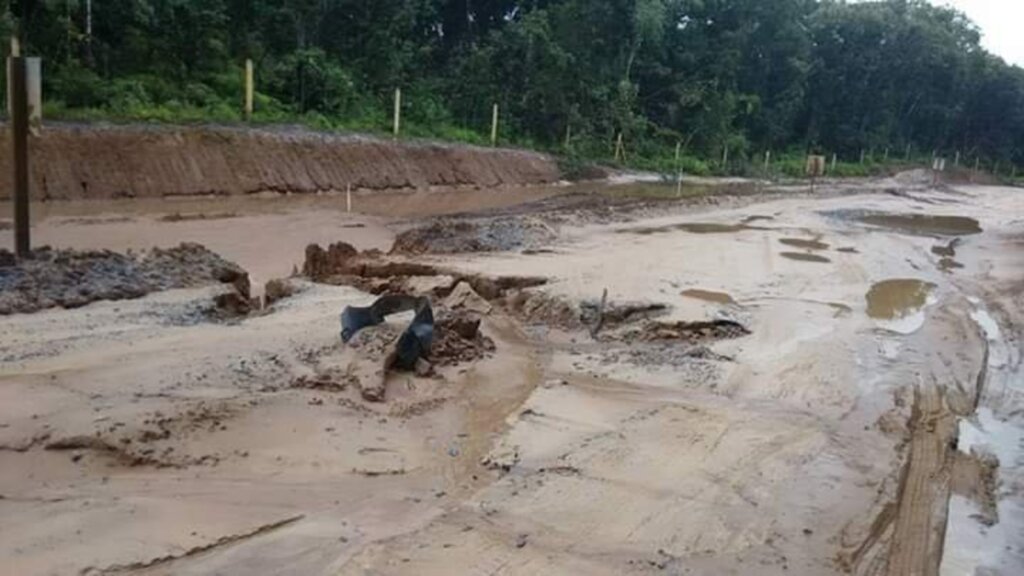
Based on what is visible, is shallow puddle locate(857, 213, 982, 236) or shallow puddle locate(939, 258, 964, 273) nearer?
shallow puddle locate(939, 258, 964, 273)

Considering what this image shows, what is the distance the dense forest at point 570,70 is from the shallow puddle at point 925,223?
13.5 m

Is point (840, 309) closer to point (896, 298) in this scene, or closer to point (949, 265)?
point (896, 298)

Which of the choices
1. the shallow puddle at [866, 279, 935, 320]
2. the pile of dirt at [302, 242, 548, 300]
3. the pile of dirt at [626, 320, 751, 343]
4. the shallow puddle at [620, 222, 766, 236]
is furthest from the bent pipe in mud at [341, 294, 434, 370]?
the shallow puddle at [620, 222, 766, 236]

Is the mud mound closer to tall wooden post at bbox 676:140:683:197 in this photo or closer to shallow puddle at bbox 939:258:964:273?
shallow puddle at bbox 939:258:964:273

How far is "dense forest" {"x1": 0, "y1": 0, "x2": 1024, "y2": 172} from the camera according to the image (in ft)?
74.9

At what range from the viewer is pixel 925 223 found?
84.3 ft

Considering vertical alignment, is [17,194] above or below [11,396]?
above


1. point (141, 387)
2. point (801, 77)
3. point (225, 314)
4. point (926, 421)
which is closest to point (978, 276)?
point (926, 421)

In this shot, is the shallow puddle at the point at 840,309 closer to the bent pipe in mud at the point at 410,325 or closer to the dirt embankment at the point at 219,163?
the bent pipe in mud at the point at 410,325

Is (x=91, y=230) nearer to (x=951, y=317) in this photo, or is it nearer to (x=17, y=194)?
(x=17, y=194)

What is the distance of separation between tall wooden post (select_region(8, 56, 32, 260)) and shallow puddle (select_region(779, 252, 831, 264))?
1175cm

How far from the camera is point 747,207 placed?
1009 inches

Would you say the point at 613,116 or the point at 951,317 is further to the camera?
the point at 613,116

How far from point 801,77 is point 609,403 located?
4941 centimetres
